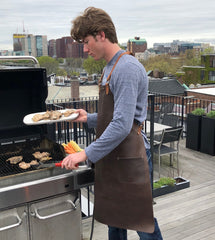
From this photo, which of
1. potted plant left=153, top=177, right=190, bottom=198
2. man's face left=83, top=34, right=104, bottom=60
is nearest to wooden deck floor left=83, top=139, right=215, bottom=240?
potted plant left=153, top=177, right=190, bottom=198

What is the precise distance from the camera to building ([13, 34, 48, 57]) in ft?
236

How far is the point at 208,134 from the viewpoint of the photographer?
5438 millimetres

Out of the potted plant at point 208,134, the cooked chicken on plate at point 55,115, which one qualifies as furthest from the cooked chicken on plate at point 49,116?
the potted plant at point 208,134

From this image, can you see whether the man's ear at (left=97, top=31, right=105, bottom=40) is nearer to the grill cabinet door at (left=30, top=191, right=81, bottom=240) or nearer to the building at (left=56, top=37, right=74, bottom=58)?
the grill cabinet door at (left=30, top=191, right=81, bottom=240)

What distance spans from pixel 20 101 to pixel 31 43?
3061 inches

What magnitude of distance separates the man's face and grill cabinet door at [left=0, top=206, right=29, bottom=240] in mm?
958

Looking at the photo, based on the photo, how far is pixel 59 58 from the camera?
81688 millimetres

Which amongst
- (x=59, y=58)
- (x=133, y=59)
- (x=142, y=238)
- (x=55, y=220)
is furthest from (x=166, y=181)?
(x=59, y=58)

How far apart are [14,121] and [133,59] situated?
117cm

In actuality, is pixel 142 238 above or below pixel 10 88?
below

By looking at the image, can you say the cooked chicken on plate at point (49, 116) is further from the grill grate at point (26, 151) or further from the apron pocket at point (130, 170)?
the apron pocket at point (130, 170)

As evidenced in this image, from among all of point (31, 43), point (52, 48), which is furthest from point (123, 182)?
point (52, 48)

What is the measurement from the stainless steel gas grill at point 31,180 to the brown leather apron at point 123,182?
184mm

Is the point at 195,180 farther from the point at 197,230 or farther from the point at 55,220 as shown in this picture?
the point at 55,220
